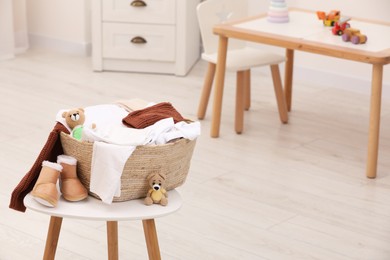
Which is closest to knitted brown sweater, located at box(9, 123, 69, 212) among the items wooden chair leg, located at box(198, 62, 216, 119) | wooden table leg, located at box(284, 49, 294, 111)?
wooden chair leg, located at box(198, 62, 216, 119)

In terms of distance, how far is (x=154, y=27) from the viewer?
15.4 feet

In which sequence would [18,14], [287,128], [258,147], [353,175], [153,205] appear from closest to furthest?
[153,205] < [353,175] < [258,147] < [287,128] < [18,14]

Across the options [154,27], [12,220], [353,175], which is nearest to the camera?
[12,220]

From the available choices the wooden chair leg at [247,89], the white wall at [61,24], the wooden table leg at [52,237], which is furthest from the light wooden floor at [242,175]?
the wooden table leg at [52,237]

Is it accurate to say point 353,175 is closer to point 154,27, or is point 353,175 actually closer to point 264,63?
point 264,63

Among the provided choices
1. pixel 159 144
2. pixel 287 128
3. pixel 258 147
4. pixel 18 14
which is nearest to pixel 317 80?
pixel 287 128

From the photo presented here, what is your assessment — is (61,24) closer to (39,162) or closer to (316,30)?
(316,30)

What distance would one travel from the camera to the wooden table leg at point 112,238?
2.35 meters

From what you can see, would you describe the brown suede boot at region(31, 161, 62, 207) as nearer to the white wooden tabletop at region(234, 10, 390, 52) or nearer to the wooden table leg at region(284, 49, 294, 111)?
the white wooden tabletop at region(234, 10, 390, 52)

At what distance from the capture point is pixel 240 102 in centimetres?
381

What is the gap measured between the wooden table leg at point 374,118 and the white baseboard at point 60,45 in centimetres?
227

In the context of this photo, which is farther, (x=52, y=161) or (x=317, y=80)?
(x=317, y=80)

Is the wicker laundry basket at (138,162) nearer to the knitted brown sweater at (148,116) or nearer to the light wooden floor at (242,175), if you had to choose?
the knitted brown sweater at (148,116)

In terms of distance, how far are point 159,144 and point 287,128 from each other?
193cm
